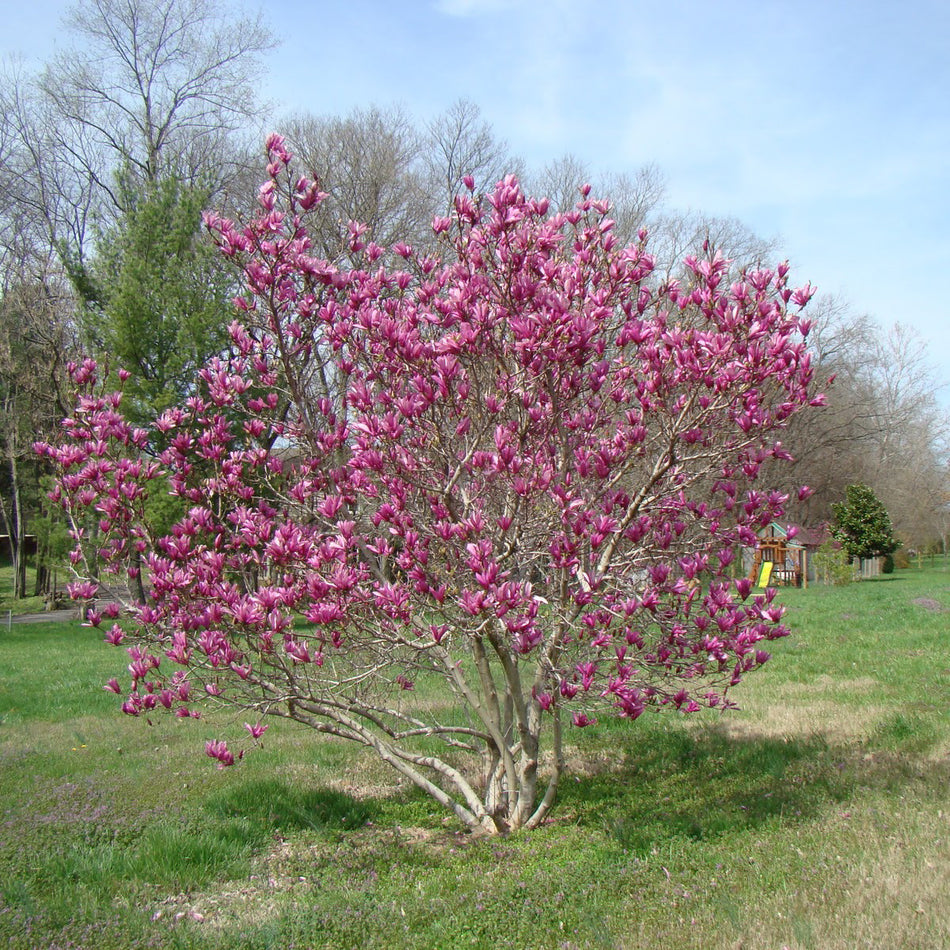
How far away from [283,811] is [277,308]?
3.40m

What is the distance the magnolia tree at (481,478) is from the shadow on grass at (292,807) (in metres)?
0.66

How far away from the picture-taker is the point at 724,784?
5.88m

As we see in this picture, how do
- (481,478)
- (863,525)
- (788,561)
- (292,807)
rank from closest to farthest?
(481,478), (292,807), (788,561), (863,525)

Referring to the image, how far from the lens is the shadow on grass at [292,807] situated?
558 cm

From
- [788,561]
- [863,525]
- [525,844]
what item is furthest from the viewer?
[863,525]

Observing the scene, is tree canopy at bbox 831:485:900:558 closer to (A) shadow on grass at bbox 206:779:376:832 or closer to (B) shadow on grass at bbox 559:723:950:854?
(B) shadow on grass at bbox 559:723:950:854

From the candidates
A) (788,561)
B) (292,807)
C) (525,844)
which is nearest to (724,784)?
(525,844)

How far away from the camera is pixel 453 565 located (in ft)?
14.6

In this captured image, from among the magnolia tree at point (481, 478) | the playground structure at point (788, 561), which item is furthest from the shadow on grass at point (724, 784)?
the playground structure at point (788, 561)

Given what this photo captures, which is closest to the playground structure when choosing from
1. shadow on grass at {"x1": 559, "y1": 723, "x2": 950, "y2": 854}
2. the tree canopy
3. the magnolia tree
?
the tree canopy

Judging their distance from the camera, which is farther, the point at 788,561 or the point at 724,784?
the point at 788,561

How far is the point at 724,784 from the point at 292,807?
302 cm

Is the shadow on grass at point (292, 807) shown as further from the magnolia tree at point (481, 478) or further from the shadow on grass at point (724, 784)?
the shadow on grass at point (724, 784)

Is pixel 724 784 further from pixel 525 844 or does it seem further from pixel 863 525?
pixel 863 525
